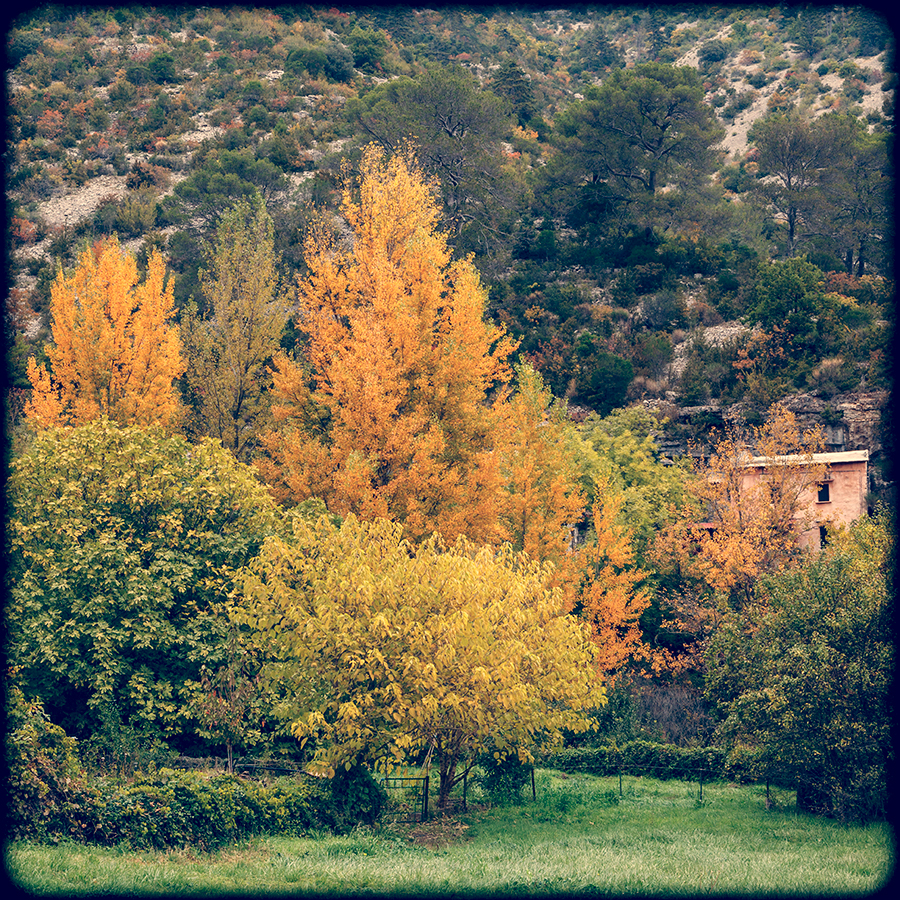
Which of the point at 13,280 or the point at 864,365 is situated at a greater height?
the point at 13,280

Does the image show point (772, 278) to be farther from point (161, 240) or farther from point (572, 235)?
point (161, 240)

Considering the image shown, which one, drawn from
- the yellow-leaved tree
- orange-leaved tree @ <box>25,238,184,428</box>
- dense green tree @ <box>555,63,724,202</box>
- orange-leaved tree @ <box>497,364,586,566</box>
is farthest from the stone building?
dense green tree @ <box>555,63,724,202</box>

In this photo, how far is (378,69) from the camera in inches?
3460

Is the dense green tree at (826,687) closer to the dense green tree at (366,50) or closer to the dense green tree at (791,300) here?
the dense green tree at (791,300)

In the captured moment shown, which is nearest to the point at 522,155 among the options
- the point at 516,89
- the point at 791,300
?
the point at 516,89

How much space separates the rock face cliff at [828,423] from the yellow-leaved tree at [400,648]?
23.8 metres

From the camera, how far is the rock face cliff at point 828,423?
40.8 m

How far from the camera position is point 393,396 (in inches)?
1039

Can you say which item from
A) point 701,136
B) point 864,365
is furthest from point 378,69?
point 864,365

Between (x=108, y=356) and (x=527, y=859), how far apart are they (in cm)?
2109

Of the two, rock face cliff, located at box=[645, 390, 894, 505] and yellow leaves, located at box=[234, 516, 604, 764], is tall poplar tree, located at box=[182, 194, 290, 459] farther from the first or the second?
rock face cliff, located at box=[645, 390, 894, 505]

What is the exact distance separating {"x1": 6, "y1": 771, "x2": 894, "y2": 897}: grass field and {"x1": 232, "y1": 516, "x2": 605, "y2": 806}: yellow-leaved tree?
1976 mm

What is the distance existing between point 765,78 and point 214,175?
5928 centimetres

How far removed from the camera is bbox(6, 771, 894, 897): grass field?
13.9 metres
